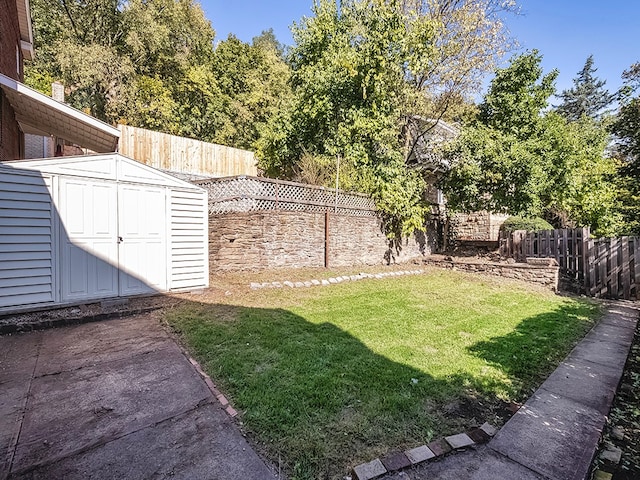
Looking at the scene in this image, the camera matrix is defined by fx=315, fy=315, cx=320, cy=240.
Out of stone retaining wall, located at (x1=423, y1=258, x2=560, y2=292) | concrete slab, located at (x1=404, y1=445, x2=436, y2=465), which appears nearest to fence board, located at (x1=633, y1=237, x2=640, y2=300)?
stone retaining wall, located at (x1=423, y1=258, x2=560, y2=292)

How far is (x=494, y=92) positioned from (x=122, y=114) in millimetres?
17512

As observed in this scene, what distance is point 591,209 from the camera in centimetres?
1189

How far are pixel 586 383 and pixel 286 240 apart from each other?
20.9 ft

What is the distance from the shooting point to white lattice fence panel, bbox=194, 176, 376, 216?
25.3 ft

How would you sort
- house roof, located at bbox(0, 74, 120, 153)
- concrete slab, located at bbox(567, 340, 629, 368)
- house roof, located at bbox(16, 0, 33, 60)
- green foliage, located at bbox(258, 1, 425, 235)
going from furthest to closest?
green foliage, located at bbox(258, 1, 425, 235)
house roof, located at bbox(16, 0, 33, 60)
house roof, located at bbox(0, 74, 120, 153)
concrete slab, located at bbox(567, 340, 629, 368)

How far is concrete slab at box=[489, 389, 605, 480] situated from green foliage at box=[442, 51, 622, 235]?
9346mm

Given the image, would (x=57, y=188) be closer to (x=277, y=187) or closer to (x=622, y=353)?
(x=277, y=187)

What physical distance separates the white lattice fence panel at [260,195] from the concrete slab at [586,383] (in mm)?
6405

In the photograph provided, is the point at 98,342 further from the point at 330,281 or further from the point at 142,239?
the point at 330,281

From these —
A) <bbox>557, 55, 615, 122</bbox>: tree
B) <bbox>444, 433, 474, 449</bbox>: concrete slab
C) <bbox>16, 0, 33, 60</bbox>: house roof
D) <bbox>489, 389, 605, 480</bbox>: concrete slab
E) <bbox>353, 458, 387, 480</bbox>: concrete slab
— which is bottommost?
<bbox>489, 389, 605, 480</bbox>: concrete slab

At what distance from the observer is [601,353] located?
12.9 feet

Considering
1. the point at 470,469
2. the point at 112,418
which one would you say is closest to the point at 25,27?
the point at 112,418

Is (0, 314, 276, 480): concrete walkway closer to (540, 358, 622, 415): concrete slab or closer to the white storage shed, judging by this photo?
the white storage shed

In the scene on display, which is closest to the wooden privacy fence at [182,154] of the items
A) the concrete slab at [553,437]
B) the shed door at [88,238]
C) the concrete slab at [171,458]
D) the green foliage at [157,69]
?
the green foliage at [157,69]
